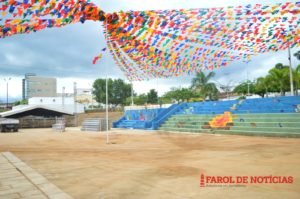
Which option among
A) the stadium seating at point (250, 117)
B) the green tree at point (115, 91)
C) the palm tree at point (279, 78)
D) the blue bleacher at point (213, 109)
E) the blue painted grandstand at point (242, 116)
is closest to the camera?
the stadium seating at point (250, 117)

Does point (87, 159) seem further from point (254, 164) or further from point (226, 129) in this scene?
point (226, 129)

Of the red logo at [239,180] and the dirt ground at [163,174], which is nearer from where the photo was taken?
the dirt ground at [163,174]

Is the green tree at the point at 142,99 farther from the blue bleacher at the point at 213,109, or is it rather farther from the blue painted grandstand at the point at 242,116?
the blue painted grandstand at the point at 242,116

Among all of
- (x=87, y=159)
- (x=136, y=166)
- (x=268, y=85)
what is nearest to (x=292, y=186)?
(x=136, y=166)

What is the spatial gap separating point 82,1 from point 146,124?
18.5 m

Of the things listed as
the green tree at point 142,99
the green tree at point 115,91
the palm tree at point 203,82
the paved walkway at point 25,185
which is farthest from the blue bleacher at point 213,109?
the green tree at point 142,99

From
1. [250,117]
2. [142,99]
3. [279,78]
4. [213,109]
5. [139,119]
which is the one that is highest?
[279,78]

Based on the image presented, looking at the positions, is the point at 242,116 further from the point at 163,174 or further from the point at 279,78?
the point at 279,78

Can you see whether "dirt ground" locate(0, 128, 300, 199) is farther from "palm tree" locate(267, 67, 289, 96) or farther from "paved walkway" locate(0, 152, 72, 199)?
"palm tree" locate(267, 67, 289, 96)

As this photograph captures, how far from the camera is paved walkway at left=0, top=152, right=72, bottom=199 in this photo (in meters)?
5.08

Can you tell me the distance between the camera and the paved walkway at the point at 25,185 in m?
5.08

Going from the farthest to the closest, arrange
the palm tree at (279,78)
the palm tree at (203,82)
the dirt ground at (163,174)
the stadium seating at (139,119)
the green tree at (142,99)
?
the green tree at (142,99) → the palm tree at (203,82) → the palm tree at (279,78) → the stadium seating at (139,119) → the dirt ground at (163,174)

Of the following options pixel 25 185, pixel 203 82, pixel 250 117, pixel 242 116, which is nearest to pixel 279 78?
pixel 203 82

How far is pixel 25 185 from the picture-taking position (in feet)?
19.2
